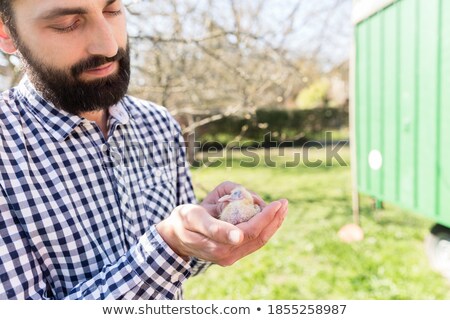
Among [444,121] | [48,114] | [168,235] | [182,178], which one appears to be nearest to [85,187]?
[48,114]

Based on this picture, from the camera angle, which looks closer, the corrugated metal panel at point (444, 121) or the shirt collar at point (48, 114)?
the shirt collar at point (48, 114)

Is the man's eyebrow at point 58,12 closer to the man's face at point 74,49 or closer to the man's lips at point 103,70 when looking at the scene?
the man's face at point 74,49

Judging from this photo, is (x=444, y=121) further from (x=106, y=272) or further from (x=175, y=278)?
(x=106, y=272)

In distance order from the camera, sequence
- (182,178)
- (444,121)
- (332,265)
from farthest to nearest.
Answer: (332,265) < (444,121) < (182,178)

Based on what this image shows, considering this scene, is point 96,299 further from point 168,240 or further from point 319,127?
point 319,127

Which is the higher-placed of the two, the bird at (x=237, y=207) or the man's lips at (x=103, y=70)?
the man's lips at (x=103, y=70)

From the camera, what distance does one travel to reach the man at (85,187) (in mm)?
1115

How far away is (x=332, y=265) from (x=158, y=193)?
3091 millimetres

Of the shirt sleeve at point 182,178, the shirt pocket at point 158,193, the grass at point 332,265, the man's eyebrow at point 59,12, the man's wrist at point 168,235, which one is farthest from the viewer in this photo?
the grass at point 332,265

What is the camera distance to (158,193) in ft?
5.06

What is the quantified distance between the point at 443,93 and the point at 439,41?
0.37 m

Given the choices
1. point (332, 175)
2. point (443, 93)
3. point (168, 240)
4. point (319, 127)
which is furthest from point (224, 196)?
point (319, 127)

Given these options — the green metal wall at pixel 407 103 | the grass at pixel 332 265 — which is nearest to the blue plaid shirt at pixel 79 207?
the grass at pixel 332 265

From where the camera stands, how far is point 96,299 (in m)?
1.14
